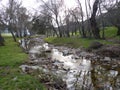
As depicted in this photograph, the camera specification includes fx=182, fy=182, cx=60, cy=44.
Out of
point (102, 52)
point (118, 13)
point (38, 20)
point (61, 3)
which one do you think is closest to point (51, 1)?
point (61, 3)

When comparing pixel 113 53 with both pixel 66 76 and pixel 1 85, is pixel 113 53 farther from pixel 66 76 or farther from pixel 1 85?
pixel 1 85

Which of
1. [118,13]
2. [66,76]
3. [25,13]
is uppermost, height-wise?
[25,13]

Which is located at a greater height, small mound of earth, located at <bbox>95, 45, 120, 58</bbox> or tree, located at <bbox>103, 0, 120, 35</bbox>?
tree, located at <bbox>103, 0, 120, 35</bbox>

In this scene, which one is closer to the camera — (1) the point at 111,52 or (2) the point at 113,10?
(1) the point at 111,52

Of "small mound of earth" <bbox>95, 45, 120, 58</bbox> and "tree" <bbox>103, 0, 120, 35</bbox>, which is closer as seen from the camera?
"small mound of earth" <bbox>95, 45, 120, 58</bbox>

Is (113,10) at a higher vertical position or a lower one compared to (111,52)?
higher

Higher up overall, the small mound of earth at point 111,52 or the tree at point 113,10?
the tree at point 113,10

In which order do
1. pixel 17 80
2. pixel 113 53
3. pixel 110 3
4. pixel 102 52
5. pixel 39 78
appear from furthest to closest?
pixel 110 3
pixel 102 52
pixel 113 53
pixel 39 78
pixel 17 80

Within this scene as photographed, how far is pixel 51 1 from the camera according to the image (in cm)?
4206

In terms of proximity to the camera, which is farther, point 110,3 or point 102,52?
point 110,3

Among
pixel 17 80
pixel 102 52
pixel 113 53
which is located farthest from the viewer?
pixel 102 52

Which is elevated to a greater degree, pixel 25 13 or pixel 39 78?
pixel 25 13

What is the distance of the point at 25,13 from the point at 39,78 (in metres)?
52.3

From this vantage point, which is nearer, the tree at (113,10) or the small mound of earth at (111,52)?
the small mound of earth at (111,52)
